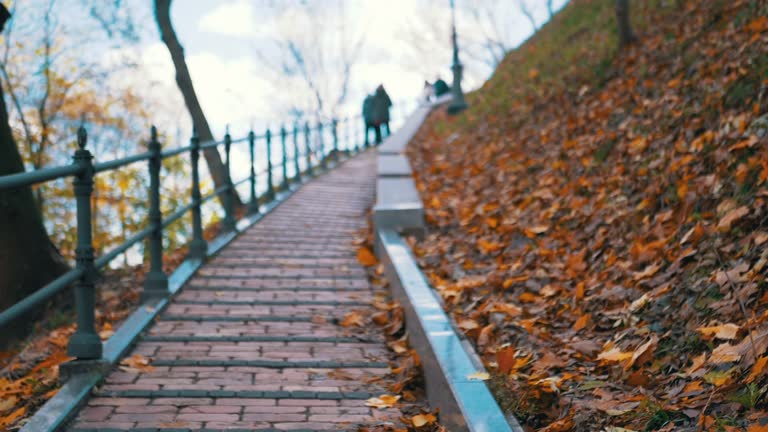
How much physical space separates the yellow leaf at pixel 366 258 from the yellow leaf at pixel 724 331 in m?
4.61

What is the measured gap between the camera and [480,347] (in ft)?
14.2

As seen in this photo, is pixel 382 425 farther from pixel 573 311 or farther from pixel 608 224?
pixel 608 224

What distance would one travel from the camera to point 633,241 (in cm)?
503

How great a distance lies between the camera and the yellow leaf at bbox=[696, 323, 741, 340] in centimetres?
314

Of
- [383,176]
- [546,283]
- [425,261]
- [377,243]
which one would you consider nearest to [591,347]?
[546,283]

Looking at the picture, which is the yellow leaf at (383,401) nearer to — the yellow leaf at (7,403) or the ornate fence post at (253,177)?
the yellow leaf at (7,403)

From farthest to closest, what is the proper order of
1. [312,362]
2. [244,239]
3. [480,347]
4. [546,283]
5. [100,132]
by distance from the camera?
1. [100,132]
2. [244,239]
3. [546,283]
4. [312,362]
5. [480,347]

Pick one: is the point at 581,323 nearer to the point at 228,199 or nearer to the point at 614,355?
the point at 614,355

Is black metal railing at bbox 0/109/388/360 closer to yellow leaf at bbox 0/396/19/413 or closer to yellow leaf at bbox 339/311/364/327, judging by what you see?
yellow leaf at bbox 0/396/19/413

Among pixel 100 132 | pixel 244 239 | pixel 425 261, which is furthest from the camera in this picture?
pixel 100 132

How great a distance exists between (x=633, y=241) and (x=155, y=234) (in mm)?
3305

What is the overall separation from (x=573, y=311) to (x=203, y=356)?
2.10 meters

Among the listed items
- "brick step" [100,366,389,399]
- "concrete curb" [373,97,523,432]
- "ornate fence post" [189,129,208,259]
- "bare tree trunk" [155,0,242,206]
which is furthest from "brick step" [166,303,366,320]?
"bare tree trunk" [155,0,242,206]

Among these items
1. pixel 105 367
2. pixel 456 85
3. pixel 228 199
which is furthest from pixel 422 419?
pixel 456 85
